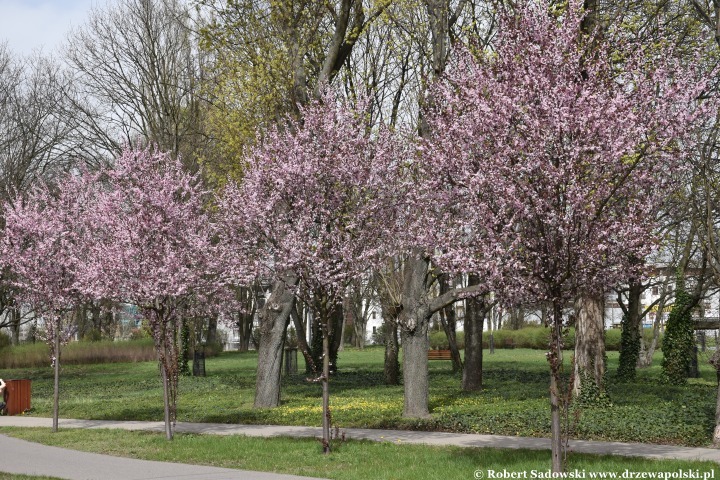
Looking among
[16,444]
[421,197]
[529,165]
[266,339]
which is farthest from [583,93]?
[266,339]

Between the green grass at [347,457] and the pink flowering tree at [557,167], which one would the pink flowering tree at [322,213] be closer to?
the green grass at [347,457]

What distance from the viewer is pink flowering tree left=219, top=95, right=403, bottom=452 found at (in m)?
12.5

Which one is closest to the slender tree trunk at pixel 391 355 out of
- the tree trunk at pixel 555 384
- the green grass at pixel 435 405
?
the green grass at pixel 435 405

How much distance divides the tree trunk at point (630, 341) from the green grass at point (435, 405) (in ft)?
2.89

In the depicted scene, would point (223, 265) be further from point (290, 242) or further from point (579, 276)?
point (579, 276)

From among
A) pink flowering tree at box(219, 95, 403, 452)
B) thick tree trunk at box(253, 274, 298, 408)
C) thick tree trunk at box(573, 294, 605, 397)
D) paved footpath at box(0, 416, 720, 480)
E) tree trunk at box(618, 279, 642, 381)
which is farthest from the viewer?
tree trunk at box(618, 279, 642, 381)

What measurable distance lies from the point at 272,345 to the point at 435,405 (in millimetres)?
4239

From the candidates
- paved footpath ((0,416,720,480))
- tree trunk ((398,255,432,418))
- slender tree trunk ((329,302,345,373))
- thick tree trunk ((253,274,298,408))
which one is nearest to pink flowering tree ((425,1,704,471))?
paved footpath ((0,416,720,480))

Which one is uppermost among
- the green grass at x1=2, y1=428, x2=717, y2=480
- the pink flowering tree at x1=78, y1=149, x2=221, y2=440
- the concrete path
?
the pink flowering tree at x1=78, y1=149, x2=221, y2=440

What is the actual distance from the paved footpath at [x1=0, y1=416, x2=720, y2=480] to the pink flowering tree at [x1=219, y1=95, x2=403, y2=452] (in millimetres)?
1931

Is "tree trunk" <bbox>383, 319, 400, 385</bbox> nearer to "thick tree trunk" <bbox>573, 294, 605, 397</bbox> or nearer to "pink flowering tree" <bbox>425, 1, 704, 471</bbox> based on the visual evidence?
"thick tree trunk" <bbox>573, 294, 605, 397</bbox>

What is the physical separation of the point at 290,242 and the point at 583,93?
194 inches

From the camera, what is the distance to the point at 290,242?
12352 millimetres

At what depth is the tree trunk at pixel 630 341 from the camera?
26.0 meters
